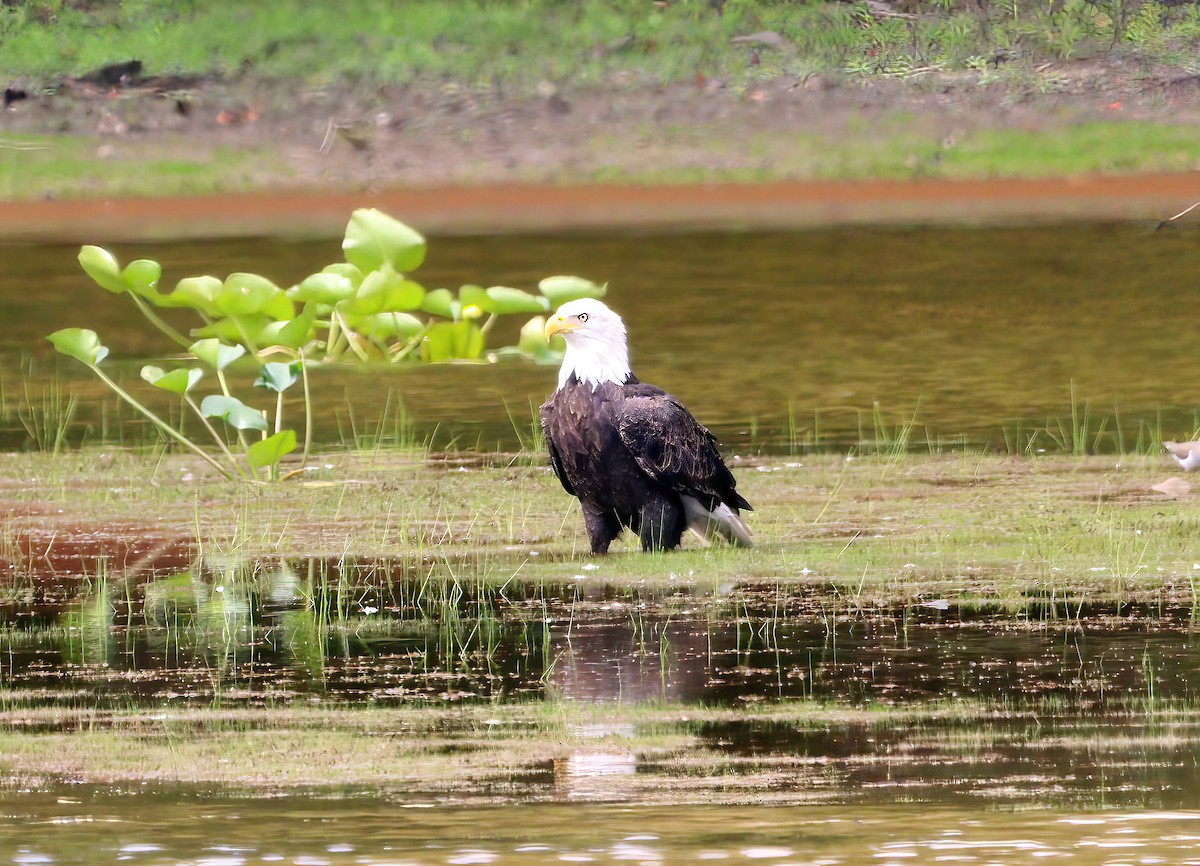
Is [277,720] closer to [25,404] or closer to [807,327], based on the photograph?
[25,404]

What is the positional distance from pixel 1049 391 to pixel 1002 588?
16.2 feet

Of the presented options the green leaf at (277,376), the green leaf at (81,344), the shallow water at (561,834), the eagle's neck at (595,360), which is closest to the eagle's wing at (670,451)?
the eagle's neck at (595,360)

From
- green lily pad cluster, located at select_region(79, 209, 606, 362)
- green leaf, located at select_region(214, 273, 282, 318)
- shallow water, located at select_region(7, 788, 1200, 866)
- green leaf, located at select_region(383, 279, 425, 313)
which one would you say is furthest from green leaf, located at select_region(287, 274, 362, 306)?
shallow water, located at select_region(7, 788, 1200, 866)

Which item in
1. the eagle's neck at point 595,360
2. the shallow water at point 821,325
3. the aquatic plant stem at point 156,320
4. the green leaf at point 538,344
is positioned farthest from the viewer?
the green leaf at point 538,344

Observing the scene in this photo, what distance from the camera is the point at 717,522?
769 cm

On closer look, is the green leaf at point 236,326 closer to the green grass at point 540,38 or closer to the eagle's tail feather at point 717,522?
the eagle's tail feather at point 717,522

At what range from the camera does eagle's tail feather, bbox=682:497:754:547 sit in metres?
7.62

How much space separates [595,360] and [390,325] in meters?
5.10

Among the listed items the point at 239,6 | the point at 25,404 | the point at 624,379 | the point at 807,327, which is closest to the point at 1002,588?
the point at 624,379

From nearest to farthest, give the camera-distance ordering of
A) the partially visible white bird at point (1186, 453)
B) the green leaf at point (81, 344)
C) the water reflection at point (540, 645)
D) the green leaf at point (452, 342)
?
the water reflection at point (540, 645), the partially visible white bird at point (1186, 453), the green leaf at point (81, 344), the green leaf at point (452, 342)

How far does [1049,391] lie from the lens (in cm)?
1174

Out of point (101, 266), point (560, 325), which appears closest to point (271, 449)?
point (101, 266)

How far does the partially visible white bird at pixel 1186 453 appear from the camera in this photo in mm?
8828

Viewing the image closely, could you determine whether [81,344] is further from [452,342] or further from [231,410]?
[452,342]
